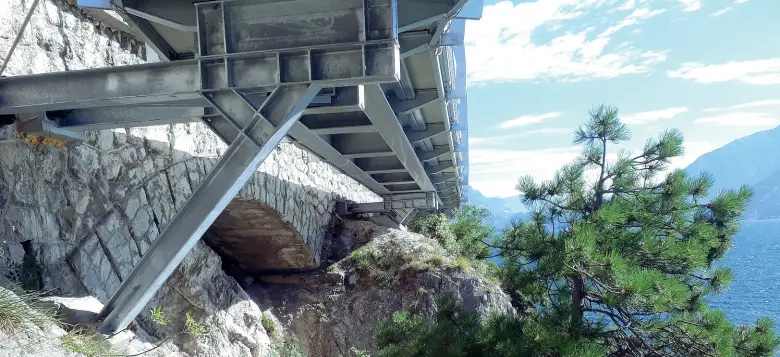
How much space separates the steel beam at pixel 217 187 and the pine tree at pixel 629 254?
2294 mm

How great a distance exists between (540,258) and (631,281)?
41.7 inches

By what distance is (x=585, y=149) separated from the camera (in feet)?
19.1

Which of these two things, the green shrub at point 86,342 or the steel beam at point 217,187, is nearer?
the green shrub at point 86,342

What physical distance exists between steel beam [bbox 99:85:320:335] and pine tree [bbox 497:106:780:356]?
2.29m

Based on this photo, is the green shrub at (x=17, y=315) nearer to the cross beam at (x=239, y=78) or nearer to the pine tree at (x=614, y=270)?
the cross beam at (x=239, y=78)

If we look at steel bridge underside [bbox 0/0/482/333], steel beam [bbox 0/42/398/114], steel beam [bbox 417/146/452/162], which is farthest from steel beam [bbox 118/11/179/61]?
steel beam [bbox 417/146/452/162]

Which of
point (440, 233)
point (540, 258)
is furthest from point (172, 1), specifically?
point (440, 233)

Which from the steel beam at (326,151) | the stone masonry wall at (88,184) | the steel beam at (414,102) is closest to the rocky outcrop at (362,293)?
the steel beam at (326,151)

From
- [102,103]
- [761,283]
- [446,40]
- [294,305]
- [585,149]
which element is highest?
[446,40]

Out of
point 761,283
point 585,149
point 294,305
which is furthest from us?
point 761,283

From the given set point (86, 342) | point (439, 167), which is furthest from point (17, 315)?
point (439, 167)

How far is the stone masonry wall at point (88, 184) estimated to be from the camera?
16.4 ft

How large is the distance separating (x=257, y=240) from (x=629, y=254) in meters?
6.87

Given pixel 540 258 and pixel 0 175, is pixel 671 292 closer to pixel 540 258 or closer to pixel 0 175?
pixel 540 258
